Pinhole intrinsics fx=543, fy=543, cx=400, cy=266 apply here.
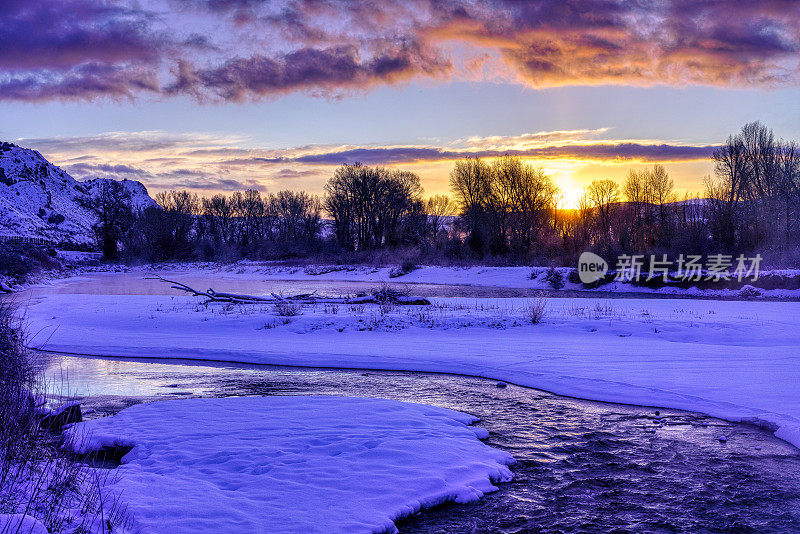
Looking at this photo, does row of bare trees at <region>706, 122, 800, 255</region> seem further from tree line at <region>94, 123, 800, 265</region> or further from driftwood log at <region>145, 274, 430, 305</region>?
driftwood log at <region>145, 274, 430, 305</region>

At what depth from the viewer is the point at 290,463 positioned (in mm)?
6328

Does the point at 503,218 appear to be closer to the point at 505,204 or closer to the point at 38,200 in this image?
the point at 505,204

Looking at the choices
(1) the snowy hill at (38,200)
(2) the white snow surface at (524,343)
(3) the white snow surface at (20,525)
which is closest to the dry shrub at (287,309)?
(2) the white snow surface at (524,343)

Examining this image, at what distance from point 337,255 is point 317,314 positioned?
153ft

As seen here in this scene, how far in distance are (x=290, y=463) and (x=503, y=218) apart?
5655 centimetres

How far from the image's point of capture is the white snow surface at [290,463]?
5.04m

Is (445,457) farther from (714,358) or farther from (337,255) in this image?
(337,255)

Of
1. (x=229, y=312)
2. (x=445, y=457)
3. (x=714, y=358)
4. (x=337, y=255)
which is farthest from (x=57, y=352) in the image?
(x=337, y=255)
